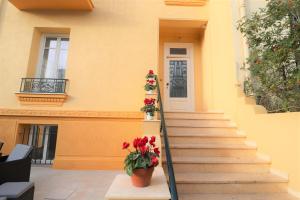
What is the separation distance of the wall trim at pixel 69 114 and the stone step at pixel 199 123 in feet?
3.25

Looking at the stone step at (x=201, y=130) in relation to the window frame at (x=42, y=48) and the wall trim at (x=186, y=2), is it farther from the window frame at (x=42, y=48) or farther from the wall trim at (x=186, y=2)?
the window frame at (x=42, y=48)

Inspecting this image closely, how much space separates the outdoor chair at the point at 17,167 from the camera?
2.53m

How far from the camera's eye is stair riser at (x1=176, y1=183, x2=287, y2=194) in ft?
8.21

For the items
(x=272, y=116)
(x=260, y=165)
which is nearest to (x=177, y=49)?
(x=272, y=116)

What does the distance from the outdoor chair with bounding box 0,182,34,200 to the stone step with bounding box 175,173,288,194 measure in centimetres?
178

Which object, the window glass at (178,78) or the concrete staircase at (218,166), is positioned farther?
the window glass at (178,78)

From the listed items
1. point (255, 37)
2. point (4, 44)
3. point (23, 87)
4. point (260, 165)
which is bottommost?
point (260, 165)

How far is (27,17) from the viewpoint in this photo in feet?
16.5

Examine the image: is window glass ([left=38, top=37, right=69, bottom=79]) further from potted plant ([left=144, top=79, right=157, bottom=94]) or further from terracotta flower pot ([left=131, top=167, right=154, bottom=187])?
terracotta flower pot ([left=131, top=167, right=154, bottom=187])

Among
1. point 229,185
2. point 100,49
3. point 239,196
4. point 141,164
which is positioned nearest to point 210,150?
point 229,185

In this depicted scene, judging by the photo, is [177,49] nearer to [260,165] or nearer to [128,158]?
[260,165]

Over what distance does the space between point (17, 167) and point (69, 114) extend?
1966mm

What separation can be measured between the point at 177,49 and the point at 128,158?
508 centimetres

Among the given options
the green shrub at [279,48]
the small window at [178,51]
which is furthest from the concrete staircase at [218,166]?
the small window at [178,51]
